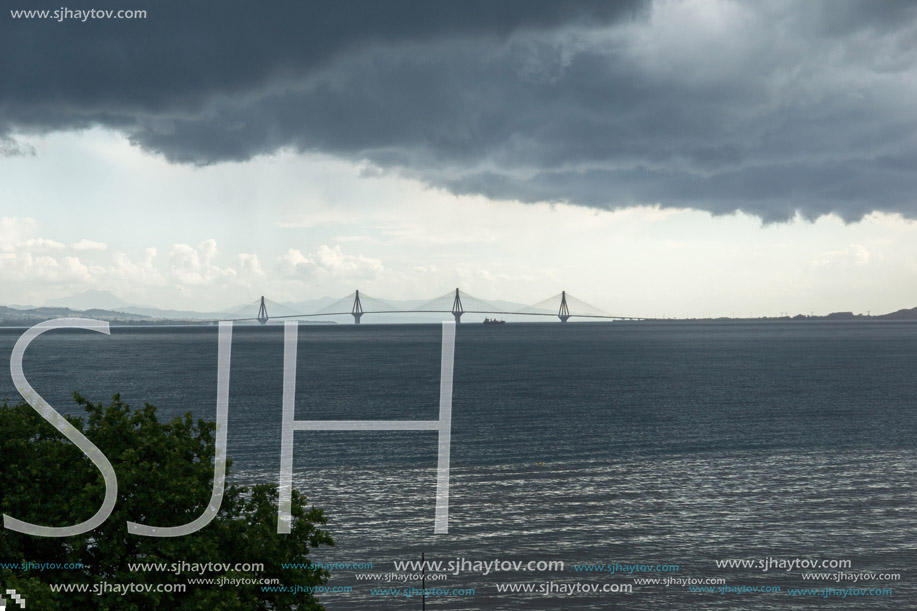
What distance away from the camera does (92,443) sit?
87.6 ft

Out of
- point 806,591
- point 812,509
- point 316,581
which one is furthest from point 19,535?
point 812,509

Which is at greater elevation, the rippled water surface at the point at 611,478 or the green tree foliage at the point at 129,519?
the green tree foliage at the point at 129,519

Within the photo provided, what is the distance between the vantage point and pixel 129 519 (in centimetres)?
2481

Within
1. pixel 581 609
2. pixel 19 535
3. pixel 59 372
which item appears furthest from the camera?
pixel 59 372

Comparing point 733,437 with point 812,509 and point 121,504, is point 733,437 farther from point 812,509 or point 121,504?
point 121,504

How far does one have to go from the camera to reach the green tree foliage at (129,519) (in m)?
23.7

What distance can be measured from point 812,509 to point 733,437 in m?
Result: 28.8

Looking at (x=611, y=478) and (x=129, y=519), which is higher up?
(x=129, y=519)

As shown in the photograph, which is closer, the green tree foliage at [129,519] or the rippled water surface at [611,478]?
the green tree foliage at [129,519]

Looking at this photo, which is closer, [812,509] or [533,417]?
[812,509]

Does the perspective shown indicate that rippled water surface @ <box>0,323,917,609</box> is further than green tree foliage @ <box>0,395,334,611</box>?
Yes

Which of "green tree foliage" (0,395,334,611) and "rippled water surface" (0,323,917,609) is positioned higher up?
"green tree foliage" (0,395,334,611)

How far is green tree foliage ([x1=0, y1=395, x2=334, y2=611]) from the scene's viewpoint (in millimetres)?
23688

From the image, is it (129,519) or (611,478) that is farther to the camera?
(611,478)
